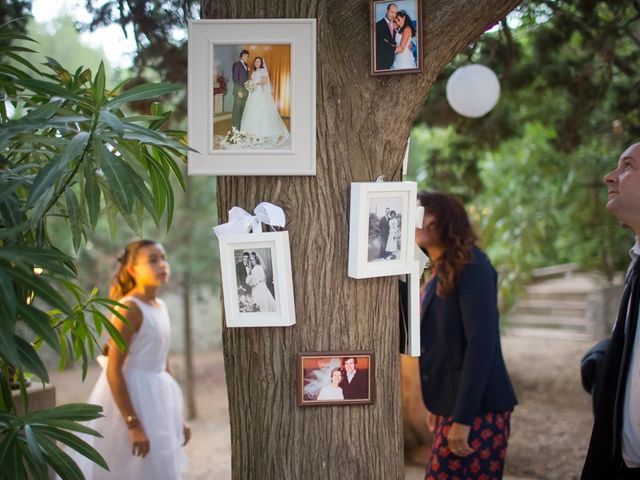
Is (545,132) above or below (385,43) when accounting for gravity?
above

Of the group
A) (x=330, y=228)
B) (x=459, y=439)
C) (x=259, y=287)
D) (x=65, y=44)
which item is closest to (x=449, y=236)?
(x=459, y=439)

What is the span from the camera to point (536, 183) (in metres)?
9.69

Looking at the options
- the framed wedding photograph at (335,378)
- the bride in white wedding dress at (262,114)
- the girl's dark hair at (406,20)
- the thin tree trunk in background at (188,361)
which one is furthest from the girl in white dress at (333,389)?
the thin tree trunk in background at (188,361)

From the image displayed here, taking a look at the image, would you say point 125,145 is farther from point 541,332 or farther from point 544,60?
point 541,332

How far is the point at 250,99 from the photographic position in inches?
81.9

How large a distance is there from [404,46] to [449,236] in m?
1.58

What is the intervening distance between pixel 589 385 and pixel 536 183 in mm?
6829

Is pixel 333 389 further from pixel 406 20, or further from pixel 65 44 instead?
pixel 65 44

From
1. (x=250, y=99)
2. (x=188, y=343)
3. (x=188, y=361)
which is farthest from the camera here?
(x=188, y=343)

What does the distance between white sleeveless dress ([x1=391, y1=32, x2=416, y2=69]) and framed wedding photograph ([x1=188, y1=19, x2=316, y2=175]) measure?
0.26 m

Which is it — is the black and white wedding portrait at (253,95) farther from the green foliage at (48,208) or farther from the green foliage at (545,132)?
the green foliage at (545,132)

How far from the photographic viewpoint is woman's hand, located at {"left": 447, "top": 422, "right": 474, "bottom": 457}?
10.6 ft

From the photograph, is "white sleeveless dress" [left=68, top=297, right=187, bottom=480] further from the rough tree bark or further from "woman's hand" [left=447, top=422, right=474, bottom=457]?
the rough tree bark

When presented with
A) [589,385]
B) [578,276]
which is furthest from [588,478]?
[578,276]
